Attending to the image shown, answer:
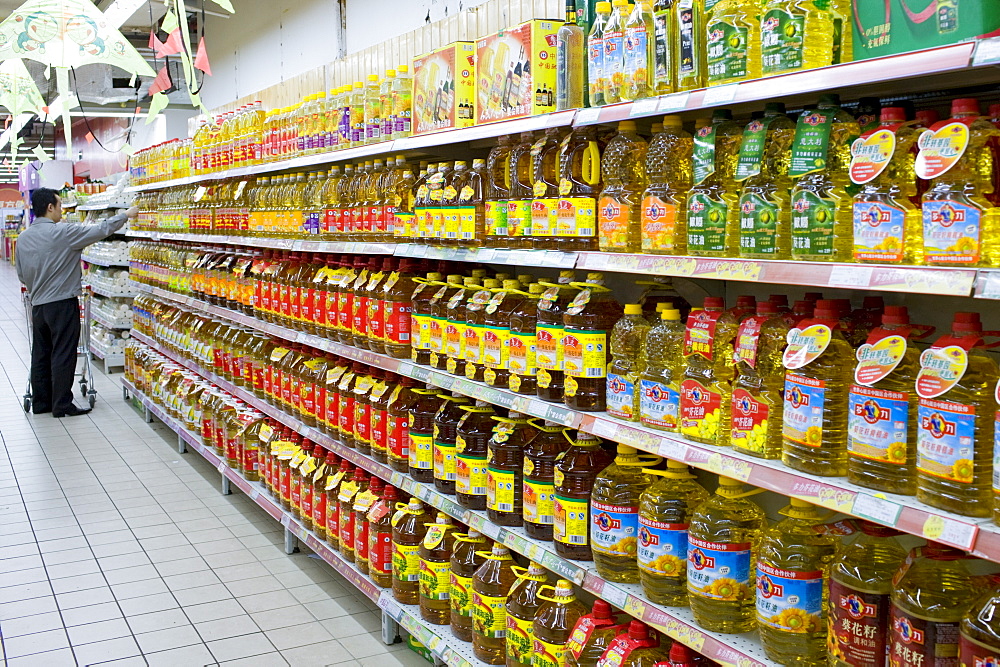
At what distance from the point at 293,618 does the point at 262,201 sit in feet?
8.22

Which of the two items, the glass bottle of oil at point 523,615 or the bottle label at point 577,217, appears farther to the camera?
the glass bottle of oil at point 523,615

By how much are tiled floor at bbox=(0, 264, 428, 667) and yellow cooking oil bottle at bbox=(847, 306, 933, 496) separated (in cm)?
224

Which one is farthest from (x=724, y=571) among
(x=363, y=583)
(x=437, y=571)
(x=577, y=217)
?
(x=363, y=583)

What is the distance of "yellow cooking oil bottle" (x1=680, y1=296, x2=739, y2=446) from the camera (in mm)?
1991

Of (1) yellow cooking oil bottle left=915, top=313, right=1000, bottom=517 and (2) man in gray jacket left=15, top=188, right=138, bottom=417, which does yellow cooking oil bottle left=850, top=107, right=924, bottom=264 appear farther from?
(2) man in gray jacket left=15, top=188, right=138, bottom=417

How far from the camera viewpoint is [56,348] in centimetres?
751

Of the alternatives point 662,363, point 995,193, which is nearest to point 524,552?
point 662,363

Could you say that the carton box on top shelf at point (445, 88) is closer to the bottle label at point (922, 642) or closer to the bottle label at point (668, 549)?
the bottle label at point (668, 549)

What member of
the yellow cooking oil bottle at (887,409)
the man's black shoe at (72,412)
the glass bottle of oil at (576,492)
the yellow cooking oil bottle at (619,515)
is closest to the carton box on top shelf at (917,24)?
the yellow cooking oil bottle at (887,409)

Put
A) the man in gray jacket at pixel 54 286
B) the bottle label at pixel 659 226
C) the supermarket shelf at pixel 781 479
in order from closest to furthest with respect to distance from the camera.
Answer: the supermarket shelf at pixel 781 479 < the bottle label at pixel 659 226 < the man in gray jacket at pixel 54 286

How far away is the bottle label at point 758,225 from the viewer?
1807mm

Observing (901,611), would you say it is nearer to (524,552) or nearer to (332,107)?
(524,552)

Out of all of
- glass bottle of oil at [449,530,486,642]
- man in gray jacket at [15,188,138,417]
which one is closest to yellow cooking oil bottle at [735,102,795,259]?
Result: glass bottle of oil at [449,530,486,642]

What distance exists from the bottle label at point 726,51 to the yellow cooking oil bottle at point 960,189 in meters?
0.47
